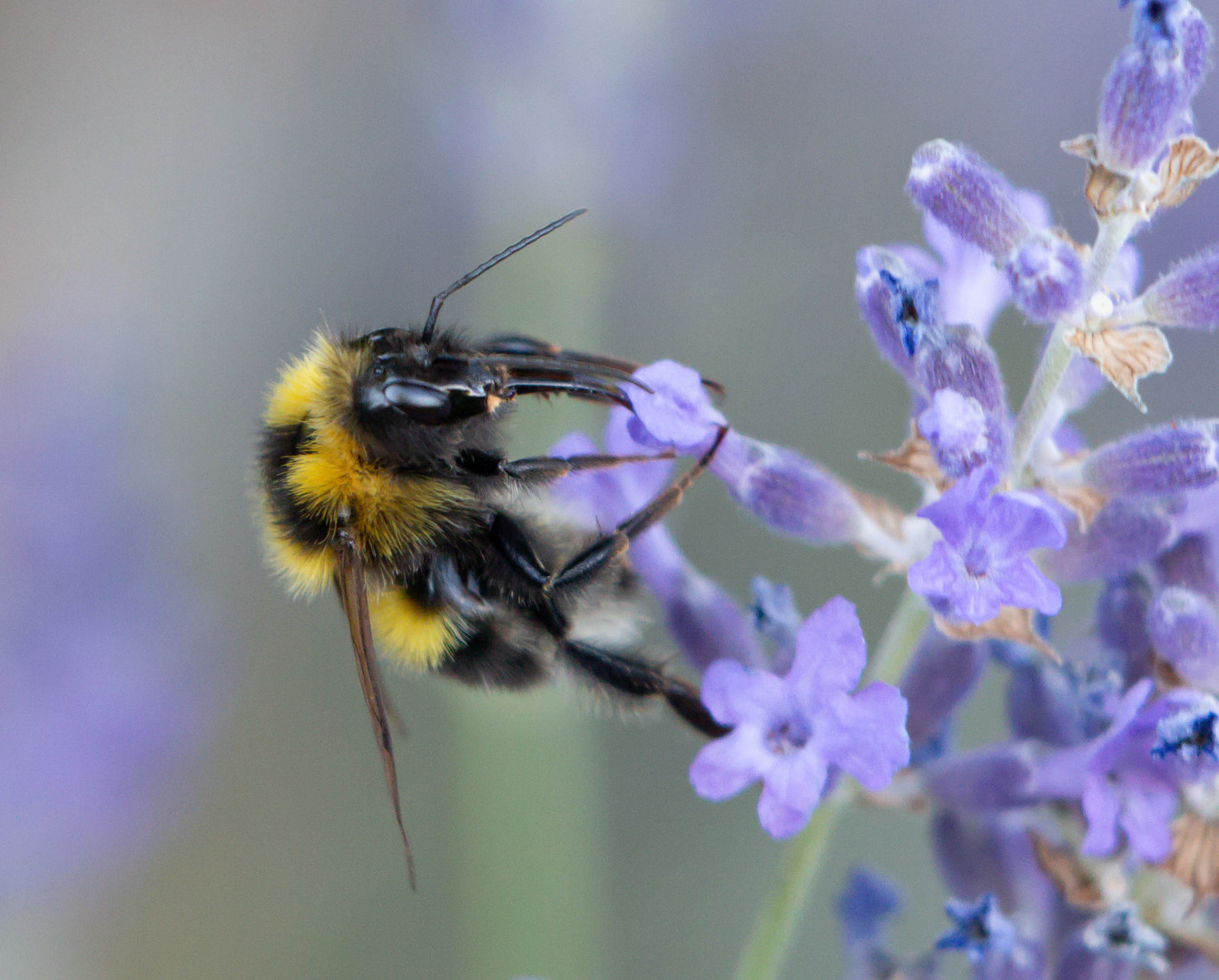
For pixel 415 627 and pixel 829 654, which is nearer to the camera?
pixel 829 654

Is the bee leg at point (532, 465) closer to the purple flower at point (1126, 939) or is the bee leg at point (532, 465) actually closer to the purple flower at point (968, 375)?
the purple flower at point (968, 375)

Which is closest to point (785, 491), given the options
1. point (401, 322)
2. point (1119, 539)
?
point (1119, 539)

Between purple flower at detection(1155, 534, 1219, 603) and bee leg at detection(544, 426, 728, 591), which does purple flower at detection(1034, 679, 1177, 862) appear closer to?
purple flower at detection(1155, 534, 1219, 603)

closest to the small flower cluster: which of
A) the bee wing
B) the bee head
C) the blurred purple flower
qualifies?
the bee head

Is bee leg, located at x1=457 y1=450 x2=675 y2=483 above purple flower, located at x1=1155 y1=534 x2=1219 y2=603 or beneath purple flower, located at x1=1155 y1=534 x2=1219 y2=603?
above

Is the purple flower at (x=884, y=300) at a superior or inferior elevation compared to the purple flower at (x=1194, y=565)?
superior

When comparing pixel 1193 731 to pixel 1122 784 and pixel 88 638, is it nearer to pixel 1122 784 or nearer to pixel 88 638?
pixel 1122 784

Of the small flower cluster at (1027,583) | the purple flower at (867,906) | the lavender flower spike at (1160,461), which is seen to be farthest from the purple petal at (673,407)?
the purple flower at (867,906)

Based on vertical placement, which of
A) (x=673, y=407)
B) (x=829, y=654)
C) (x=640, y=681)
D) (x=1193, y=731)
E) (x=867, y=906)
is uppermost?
(x=673, y=407)
